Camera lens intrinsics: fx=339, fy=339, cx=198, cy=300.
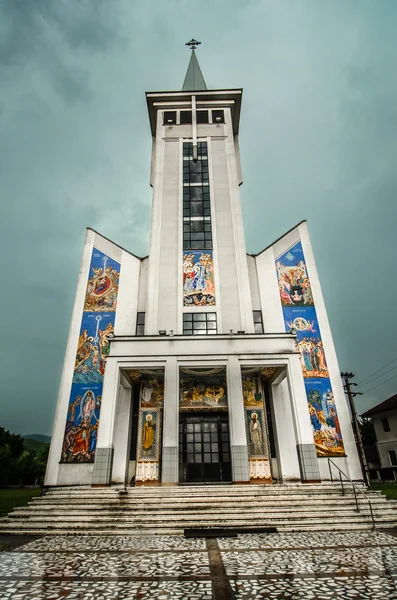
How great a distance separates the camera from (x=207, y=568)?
4.81 metres

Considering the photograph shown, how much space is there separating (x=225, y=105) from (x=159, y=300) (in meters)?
15.3

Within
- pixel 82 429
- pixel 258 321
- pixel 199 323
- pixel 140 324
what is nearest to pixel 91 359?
pixel 140 324

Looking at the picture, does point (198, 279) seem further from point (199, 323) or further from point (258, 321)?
point (258, 321)

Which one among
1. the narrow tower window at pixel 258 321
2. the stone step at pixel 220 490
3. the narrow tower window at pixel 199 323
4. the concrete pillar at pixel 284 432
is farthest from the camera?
the narrow tower window at pixel 258 321

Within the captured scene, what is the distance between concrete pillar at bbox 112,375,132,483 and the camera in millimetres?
13477

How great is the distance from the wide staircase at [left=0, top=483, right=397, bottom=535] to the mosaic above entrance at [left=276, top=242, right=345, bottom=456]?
14.0 feet

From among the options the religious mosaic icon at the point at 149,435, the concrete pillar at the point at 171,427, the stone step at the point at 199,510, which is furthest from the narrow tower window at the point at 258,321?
the stone step at the point at 199,510

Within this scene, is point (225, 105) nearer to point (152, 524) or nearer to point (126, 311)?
point (126, 311)

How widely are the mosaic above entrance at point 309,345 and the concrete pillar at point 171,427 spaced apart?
515cm

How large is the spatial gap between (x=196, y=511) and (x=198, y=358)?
5465 millimetres

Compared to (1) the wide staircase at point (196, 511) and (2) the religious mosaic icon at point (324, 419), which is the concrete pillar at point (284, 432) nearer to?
(2) the religious mosaic icon at point (324, 419)

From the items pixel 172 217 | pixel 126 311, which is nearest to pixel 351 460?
pixel 126 311

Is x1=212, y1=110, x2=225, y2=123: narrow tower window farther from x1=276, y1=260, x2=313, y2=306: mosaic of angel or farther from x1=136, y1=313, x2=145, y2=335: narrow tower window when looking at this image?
x1=136, y1=313, x2=145, y2=335: narrow tower window

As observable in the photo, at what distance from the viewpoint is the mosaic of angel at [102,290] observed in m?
16.9
